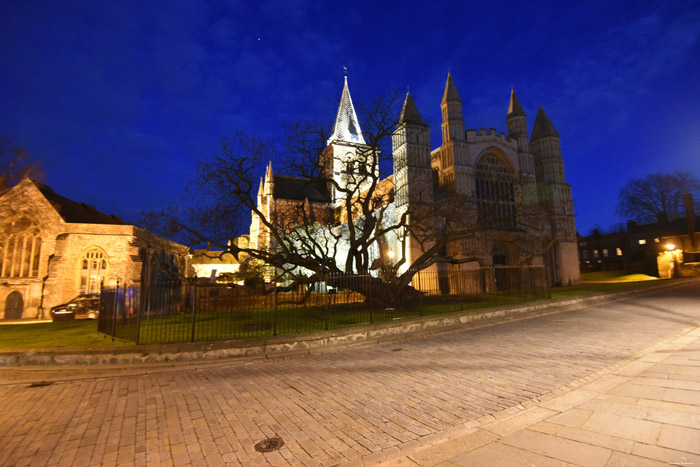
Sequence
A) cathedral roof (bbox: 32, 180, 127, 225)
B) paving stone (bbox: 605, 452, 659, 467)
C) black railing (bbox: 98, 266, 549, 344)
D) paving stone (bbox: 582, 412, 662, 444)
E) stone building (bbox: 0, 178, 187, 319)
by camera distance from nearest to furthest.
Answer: paving stone (bbox: 605, 452, 659, 467) < paving stone (bbox: 582, 412, 662, 444) < black railing (bbox: 98, 266, 549, 344) < stone building (bbox: 0, 178, 187, 319) < cathedral roof (bbox: 32, 180, 127, 225)

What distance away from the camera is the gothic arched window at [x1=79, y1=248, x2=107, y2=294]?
25.7 m

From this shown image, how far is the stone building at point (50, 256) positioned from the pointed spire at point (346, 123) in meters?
40.4

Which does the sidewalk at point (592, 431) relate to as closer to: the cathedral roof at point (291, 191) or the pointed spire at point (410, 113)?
the pointed spire at point (410, 113)

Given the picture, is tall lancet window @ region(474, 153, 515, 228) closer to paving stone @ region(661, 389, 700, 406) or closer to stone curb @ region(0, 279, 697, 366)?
stone curb @ region(0, 279, 697, 366)

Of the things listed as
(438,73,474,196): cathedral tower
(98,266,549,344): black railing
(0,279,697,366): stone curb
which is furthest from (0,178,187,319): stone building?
(438,73,474,196): cathedral tower

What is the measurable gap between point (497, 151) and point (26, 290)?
46.6 metres

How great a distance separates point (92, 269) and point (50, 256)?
108 inches

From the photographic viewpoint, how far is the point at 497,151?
40.2 m

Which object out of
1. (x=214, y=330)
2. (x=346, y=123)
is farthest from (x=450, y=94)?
(x=214, y=330)

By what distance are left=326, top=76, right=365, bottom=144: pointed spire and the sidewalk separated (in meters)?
57.9

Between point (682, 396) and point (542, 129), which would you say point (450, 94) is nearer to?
point (542, 129)

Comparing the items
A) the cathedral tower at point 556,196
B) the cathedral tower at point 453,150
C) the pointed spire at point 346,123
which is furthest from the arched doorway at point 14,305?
the cathedral tower at point 556,196

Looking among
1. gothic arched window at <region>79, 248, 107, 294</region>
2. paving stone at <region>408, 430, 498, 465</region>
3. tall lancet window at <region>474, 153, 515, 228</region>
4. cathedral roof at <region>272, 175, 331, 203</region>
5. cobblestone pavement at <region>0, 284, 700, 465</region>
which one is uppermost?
cathedral roof at <region>272, 175, 331, 203</region>

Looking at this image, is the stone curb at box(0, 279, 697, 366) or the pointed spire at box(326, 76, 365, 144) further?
the pointed spire at box(326, 76, 365, 144)
